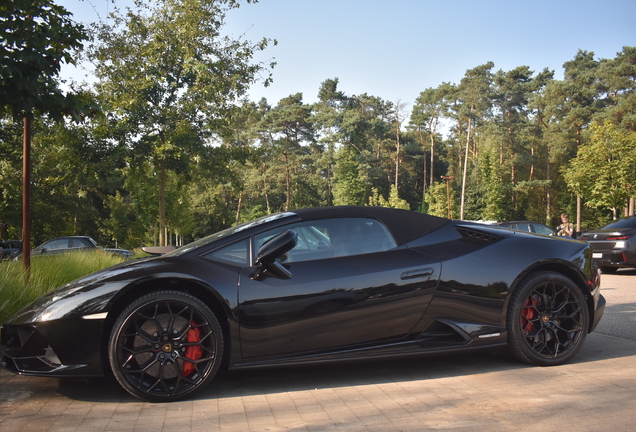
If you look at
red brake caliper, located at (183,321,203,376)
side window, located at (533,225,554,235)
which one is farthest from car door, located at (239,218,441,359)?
side window, located at (533,225,554,235)

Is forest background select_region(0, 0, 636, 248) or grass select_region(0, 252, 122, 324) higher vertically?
forest background select_region(0, 0, 636, 248)

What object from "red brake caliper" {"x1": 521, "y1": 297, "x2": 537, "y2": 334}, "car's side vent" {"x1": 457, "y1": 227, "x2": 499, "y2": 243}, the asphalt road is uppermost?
"car's side vent" {"x1": 457, "y1": 227, "x2": 499, "y2": 243}

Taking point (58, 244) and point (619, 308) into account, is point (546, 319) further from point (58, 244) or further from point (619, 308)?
point (58, 244)

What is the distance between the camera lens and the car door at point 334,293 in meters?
4.03

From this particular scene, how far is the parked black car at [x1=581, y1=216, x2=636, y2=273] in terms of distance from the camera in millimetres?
13312

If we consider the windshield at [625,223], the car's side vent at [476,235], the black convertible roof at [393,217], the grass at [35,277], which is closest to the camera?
the black convertible roof at [393,217]

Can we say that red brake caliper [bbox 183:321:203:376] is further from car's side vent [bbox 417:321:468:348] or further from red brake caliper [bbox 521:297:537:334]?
red brake caliper [bbox 521:297:537:334]

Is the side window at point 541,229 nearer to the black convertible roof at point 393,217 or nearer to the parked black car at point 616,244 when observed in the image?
the parked black car at point 616,244

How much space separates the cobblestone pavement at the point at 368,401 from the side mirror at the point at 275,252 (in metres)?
0.85

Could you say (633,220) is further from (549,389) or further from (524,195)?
(524,195)

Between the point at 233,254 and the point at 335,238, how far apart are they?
0.78m

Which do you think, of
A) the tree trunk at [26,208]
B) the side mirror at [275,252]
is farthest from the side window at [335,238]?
the tree trunk at [26,208]

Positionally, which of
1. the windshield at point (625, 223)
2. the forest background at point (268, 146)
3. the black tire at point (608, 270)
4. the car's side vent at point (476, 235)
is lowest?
the black tire at point (608, 270)

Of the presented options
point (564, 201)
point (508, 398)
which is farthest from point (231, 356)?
point (564, 201)
